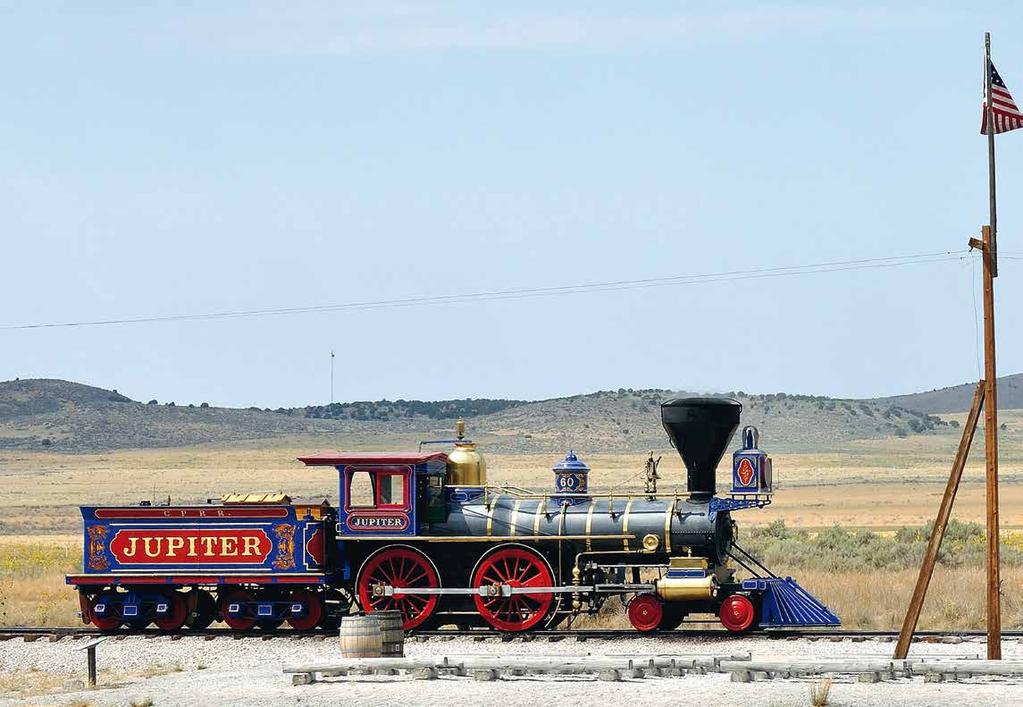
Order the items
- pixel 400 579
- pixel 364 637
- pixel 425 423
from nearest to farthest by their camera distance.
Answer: pixel 364 637 < pixel 400 579 < pixel 425 423

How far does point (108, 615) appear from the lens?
24.9 m

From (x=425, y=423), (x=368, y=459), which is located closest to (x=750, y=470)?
(x=368, y=459)

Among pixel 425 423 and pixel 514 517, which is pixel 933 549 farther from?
pixel 425 423

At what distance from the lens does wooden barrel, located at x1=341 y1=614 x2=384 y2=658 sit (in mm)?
20062

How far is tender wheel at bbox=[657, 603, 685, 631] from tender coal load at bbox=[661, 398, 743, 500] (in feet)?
5.05

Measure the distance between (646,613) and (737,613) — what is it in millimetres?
1256

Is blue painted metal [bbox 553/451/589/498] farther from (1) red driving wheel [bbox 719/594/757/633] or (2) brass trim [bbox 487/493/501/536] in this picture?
(1) red driving wheel [bbox 719/594/757/633]

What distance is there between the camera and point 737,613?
22.9 m

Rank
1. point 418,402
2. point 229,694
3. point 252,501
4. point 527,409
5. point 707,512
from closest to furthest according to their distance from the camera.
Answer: point 229,694 < point 707,512 < point 252,501 < point 527,409 < point 418,402

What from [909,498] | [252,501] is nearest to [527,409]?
[909,498]

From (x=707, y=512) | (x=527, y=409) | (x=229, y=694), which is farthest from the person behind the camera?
(x=527, y=409)

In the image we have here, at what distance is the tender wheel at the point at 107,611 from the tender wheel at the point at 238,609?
1527mm

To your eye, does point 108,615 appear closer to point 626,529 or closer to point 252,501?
point 252,501

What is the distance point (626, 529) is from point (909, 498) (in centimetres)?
5798
